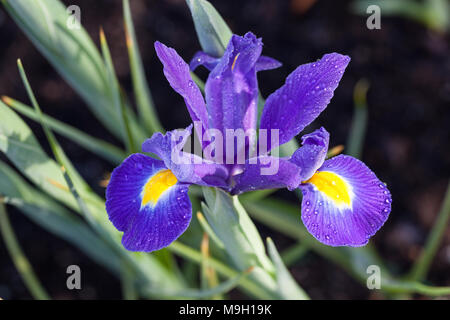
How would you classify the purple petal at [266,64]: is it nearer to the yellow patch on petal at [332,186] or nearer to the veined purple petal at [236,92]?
the veined purple petal at [236,92]

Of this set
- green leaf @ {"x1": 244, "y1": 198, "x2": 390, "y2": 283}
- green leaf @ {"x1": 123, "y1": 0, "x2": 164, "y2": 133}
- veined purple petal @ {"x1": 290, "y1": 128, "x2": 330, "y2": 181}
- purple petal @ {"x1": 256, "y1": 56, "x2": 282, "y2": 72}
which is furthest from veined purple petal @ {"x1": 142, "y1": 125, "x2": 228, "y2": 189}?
green leaf @ {"x1": 244, "y1": 198, "x2": 390, "y2": 283}

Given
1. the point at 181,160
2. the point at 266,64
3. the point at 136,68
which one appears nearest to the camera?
the point at 181,160

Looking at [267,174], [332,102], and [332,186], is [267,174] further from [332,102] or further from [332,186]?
[332,102]

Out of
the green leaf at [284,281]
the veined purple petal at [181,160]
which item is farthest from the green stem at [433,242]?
the veined purple petal at [181,160]

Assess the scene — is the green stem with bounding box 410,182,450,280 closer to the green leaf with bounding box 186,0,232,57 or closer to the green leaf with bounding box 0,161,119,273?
the green leaf with bounding box 186,0,232,57

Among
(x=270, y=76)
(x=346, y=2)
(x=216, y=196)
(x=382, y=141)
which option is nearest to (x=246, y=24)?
(x=270, y=76)

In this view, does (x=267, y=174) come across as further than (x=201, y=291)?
No

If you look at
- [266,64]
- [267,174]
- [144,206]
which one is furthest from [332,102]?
[144,206]
